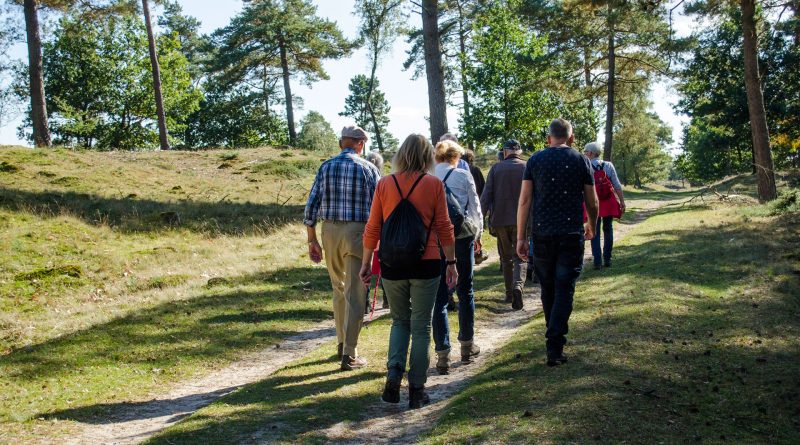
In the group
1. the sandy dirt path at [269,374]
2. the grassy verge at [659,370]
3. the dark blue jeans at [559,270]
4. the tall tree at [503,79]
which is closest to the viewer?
the grassy verge at [659,370]

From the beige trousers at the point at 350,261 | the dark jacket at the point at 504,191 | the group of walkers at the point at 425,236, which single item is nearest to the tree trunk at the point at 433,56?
the dark jacket at the point at 504,191

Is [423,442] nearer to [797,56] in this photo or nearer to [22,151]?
[22,151]

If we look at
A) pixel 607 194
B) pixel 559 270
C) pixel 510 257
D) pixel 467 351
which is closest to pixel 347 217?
pixel 467 351

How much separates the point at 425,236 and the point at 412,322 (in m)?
0.75

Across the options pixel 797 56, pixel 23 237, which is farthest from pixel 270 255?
pixel 797 56

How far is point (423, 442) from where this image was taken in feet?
15.4

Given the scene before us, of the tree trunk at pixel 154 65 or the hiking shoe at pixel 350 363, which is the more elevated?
the tree trunk at pixel 154 65

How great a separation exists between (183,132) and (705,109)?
141 feet

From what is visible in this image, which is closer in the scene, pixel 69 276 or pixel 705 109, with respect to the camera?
pixel 69 276

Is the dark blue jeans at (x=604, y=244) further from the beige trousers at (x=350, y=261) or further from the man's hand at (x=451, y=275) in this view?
the man's hand at (x=451, y=275)

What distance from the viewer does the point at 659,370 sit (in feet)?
19.0

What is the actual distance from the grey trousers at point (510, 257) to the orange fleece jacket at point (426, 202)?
4.22 meters

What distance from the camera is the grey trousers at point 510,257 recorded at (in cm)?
954

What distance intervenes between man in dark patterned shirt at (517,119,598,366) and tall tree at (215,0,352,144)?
116ft
